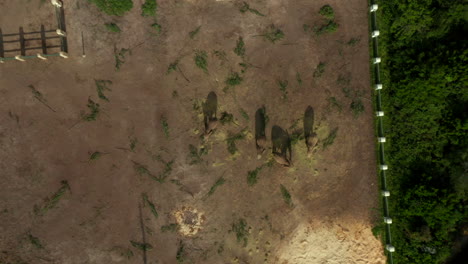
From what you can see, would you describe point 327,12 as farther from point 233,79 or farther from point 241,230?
point 241,230

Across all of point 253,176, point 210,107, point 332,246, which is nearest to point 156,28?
Answer: point 210,107

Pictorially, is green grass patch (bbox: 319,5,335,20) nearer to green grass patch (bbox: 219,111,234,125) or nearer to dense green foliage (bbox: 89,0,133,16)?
green grass patch (bbox: 219,111,234,125)

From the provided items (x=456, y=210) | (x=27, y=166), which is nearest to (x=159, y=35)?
(x=27, y=166)

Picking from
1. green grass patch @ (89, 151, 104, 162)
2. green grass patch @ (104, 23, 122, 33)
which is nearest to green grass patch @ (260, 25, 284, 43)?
green grass patch @ (104, 23, 122, 33)

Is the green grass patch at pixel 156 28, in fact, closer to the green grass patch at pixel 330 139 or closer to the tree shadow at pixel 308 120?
the tree shadow at pixel 308 120

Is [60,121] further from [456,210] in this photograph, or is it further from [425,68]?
[456,210]

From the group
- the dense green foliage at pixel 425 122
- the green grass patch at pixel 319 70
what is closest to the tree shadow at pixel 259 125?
the green grass patch at pixel 319 70

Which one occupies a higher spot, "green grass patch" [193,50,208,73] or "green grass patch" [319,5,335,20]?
"green grass patch" [319,5,335,20]
